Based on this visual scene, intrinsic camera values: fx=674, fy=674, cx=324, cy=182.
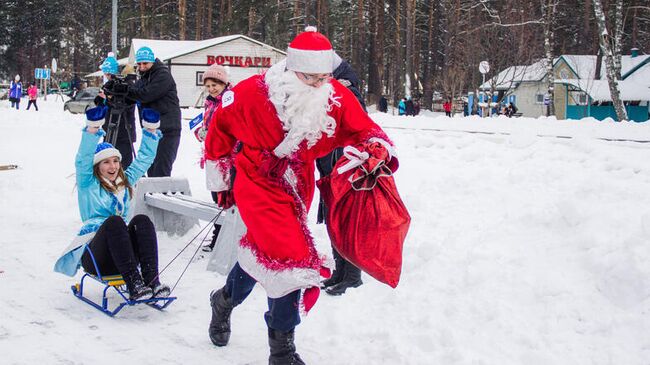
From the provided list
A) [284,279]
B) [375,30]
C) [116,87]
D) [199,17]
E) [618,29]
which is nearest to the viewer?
[284,279]

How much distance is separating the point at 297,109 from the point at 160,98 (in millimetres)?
4213

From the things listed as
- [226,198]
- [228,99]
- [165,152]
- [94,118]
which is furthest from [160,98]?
[228,99]

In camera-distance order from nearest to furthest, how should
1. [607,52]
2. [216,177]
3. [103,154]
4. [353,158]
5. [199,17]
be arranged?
[353,158] → [216,177] → [103,154] → [607,52] → [199,17]

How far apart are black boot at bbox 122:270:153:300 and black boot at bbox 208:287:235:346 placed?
57 centimetres

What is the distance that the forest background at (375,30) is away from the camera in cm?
3497

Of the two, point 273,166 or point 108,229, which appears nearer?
point 273,166

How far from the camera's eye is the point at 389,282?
3.37 meters

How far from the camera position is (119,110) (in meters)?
6.96

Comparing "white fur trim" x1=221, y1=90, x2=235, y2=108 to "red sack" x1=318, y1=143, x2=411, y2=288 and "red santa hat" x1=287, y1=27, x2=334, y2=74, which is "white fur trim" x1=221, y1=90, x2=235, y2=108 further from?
"red sack" x1=318, y1=143, x2=411, y2=288

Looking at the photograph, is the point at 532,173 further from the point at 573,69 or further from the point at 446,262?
the point at 573,69

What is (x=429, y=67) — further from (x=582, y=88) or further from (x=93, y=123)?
(x=93, y=123)

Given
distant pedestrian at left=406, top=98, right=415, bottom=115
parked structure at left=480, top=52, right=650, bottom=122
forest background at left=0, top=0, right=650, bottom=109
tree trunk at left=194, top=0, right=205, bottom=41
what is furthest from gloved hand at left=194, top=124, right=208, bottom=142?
tree trunk at left=194, top=0, right=205, bottom=41

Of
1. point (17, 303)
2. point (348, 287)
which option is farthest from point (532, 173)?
point (17, 303)

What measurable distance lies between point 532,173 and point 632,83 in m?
36.8
